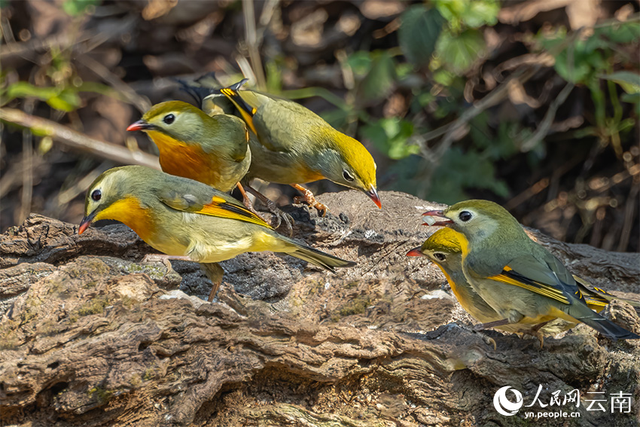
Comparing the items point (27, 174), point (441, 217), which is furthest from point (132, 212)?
point (27, 174)

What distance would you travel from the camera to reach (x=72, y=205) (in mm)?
7914

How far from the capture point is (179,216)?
10.8 feet

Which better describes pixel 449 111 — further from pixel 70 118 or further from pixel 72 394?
pixel 72 394

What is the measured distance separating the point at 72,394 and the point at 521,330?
2.18 meters

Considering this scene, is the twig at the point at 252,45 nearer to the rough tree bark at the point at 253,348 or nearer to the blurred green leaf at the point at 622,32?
the blurred green leaf at the point at 622,32

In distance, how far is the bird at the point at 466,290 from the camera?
135 inches

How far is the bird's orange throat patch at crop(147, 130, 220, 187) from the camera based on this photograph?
3.67 m

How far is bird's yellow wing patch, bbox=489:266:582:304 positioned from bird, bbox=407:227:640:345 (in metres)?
0.29

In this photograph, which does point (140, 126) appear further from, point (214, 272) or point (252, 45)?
point (252, 45)

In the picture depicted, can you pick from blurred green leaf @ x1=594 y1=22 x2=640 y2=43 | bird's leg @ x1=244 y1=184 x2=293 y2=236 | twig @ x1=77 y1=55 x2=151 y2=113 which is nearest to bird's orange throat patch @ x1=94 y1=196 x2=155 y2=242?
bird's leg @ x1=244 y1=184 x2=293 y2=236

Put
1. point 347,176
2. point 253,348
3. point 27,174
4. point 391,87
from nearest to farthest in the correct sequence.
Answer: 1. point 253,348
2. point 347,176
3. point 391,87
4. point 27,174

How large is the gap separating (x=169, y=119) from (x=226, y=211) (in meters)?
0.64

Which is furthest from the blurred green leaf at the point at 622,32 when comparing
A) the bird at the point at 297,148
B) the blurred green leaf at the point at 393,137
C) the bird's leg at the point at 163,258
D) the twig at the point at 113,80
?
the twig at the point at 113,80

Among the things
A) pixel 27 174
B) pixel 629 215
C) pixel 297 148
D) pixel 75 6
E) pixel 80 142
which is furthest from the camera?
pixel 27 174
